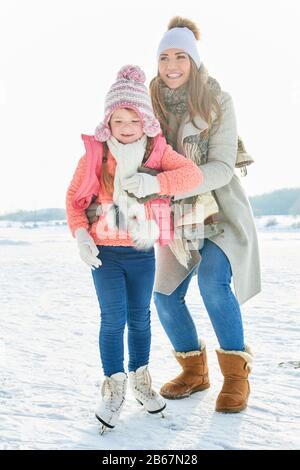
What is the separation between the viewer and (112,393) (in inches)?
102

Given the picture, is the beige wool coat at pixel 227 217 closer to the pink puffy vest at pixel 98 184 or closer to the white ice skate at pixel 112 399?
the pink puffy vest at pixel 98 184

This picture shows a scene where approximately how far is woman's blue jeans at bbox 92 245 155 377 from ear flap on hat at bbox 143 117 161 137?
0.52 meters

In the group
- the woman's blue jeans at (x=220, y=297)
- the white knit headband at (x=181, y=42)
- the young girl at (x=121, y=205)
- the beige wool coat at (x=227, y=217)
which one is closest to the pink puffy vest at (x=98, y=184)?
the young girl at (x=121, y=205)

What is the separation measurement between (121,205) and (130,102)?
1.50 ft

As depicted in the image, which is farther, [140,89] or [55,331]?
[55,331]

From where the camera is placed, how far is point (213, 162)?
2785 millimetres

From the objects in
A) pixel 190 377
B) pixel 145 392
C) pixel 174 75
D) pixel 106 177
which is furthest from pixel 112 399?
pixel 174 75

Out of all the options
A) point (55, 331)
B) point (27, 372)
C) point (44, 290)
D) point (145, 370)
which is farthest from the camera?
point (44, 290)

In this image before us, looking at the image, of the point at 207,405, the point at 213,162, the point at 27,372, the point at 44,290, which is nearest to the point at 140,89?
the point at 213,162

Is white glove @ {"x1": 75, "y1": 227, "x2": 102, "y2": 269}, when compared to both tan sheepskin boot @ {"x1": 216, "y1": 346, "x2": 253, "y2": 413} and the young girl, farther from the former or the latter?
tan sheepskin boot @ {"x1": 216, "y1": 346, "x2": 253, "y2": 413}

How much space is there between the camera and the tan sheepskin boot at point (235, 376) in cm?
274

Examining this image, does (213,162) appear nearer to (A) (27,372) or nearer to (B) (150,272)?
(B) (150,272)

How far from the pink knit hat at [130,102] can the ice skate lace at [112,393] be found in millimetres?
1090

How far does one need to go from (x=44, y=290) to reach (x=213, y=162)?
15.8 feet
